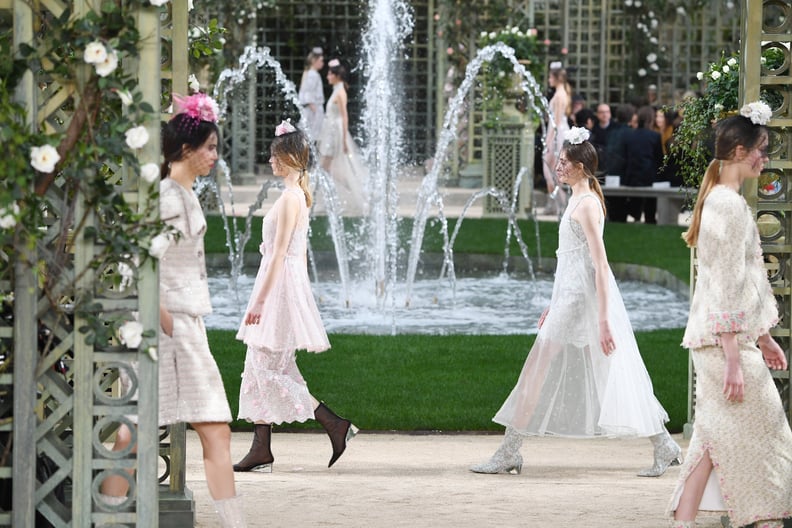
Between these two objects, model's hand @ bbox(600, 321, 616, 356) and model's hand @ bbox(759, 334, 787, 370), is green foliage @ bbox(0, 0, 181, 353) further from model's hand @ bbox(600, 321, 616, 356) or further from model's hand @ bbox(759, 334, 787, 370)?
model's hand @ bbox(600, 321, 616, 356)

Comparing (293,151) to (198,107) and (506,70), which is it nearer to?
(198,107)

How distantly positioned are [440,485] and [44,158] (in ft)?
9.92

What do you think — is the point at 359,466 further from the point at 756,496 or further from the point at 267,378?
the point at 756,496

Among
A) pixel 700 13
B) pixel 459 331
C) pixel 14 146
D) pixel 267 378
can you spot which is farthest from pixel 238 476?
pixel 700 13

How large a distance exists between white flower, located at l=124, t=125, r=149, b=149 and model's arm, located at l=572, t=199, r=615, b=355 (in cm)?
273

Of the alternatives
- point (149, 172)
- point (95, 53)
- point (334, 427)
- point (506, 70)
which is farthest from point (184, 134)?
point (506, 70)

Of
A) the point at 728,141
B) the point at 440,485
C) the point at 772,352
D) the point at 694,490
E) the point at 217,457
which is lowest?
the point at 440,485

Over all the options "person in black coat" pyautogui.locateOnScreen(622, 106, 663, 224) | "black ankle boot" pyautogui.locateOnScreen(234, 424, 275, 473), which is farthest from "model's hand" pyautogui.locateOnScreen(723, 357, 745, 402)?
"person in black coat" pyautogui.locateOnScreen(622, 106, 663, 224)

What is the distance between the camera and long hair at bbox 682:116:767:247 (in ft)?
18.0

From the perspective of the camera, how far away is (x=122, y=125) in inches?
183

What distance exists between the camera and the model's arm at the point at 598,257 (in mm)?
6914

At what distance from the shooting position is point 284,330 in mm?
7293

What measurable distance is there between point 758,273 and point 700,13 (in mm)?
22494

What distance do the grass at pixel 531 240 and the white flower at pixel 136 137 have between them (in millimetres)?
10385
